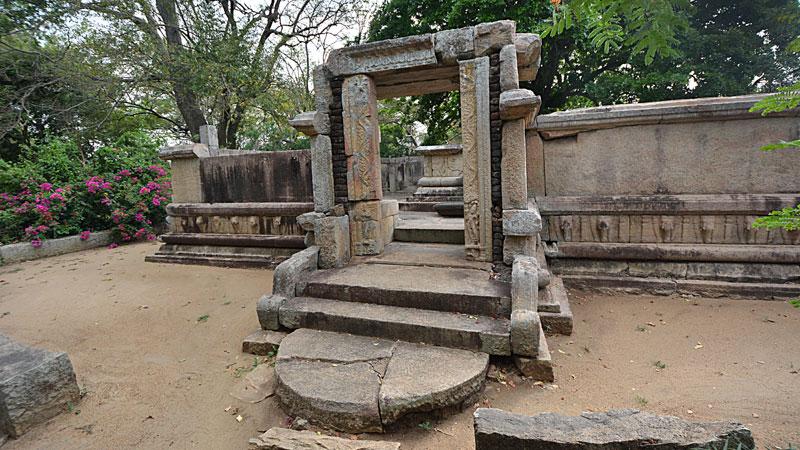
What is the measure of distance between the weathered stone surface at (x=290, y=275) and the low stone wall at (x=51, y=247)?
662cm

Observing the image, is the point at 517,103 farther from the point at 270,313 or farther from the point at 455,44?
the point at 270,313

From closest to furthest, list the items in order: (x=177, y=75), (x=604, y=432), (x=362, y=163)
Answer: (x=604, y=432), (x=362, y=163), (x=177, y=75)

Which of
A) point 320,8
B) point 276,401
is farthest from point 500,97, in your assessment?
point 320,8

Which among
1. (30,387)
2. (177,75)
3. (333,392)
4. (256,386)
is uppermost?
(177,75)

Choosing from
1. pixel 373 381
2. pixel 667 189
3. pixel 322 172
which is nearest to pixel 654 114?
pixel 667 189

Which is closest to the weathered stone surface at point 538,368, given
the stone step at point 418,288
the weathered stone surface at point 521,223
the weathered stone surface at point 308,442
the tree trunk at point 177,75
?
the stone step at point 418,288

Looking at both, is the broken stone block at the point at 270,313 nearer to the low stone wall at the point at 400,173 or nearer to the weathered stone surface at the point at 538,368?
the weathered stone surface at the point at 538,368

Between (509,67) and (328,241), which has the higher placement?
(509,67)

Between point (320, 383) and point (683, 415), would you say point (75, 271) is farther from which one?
point (683, 415)

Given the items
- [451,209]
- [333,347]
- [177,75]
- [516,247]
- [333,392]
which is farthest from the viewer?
[177,75]

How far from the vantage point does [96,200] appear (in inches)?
324

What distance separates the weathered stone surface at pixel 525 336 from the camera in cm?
267

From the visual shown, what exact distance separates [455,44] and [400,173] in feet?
29.8

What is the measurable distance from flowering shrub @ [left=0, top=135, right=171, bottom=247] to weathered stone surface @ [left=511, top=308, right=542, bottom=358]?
28.8ft
